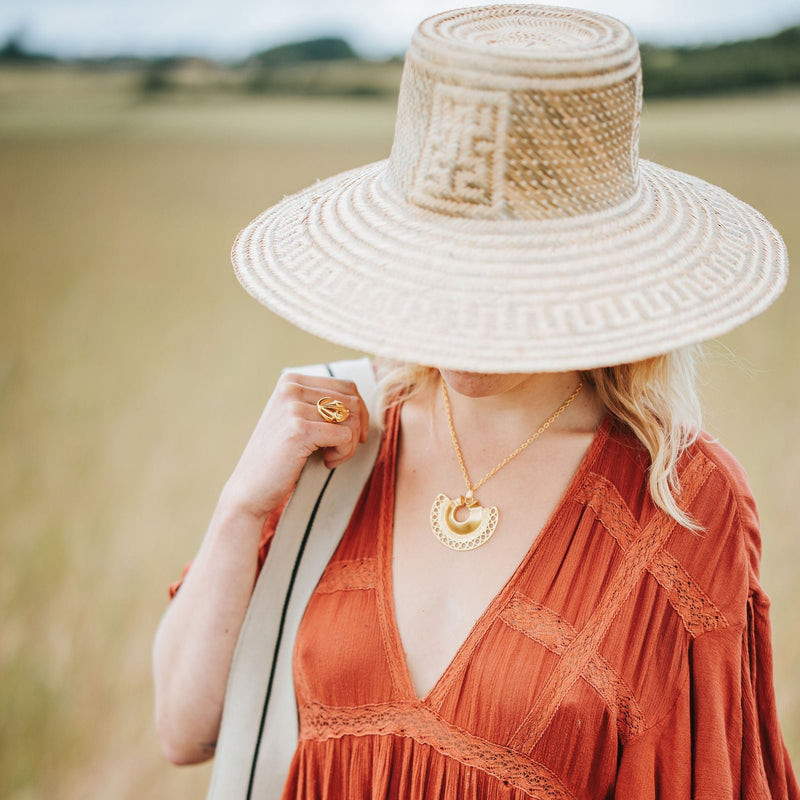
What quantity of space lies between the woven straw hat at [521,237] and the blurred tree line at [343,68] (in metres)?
1.63

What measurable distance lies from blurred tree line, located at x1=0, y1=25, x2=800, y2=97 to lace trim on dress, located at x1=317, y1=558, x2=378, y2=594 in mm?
1788

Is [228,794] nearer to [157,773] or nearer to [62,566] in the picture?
[157,773]

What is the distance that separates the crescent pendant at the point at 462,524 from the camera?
3.24 ft

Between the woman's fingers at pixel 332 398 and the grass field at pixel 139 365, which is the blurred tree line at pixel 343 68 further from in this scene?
the woman's fingers at pixel 332 398

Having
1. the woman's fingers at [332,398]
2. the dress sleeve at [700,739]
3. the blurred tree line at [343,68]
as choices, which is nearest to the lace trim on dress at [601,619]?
the dress sleeve at [700,739]

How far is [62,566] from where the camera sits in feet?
7.77

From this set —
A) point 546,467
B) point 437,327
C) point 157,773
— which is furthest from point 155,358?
point 437,327

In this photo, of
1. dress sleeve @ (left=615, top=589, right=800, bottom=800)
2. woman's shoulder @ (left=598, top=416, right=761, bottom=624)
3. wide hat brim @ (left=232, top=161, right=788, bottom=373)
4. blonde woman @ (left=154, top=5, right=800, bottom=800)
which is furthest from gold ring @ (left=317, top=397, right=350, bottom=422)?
dress sleeve @ (left=615, top=589, right=800, bottom=800)

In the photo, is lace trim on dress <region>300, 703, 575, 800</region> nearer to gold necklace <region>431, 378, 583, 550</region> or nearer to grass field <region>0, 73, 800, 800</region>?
gold necklace <region>431, 378, 583, 550</region>

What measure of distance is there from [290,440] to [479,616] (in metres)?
0.31

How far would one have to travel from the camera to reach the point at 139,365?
2.62 metres

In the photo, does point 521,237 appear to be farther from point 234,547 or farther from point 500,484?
point 234,547

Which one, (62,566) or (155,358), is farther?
(155,358)

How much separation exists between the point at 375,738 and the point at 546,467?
15.1 inches
